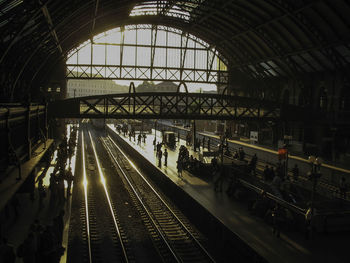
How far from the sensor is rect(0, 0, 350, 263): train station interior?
38.8 ft

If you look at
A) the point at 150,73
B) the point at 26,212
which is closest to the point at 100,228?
the point at 26,212

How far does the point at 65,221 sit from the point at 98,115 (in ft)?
39.2

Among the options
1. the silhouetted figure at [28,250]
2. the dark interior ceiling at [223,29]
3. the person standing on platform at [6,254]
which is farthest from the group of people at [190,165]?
the person standing on platform at [6,254]

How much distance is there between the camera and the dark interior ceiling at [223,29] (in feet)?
65.5

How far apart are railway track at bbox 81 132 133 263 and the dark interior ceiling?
8634 millimetres

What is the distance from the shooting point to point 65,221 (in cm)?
1345

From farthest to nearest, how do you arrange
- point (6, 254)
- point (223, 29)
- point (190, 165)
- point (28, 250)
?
point (223, 29) → point (190, 165) → point (28, 250) → point (6, 254)

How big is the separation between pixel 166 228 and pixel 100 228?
293 cm

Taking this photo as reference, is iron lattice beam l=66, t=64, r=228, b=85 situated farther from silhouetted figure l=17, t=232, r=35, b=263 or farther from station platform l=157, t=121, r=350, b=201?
silhouetted figure l=17, t=232, r=35, b=263

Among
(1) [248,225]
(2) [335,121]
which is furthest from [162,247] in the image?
(2) [335,121]

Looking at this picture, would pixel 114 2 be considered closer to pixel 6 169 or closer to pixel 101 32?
pixel 101 32

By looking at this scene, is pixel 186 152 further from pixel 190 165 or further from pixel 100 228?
pixel 100 228

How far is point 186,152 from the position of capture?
28.0m

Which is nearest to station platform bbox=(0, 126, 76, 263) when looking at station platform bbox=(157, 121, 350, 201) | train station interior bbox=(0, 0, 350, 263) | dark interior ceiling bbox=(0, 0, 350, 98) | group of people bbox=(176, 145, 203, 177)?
train station interior bbox=(0, 0, 350, 263)
